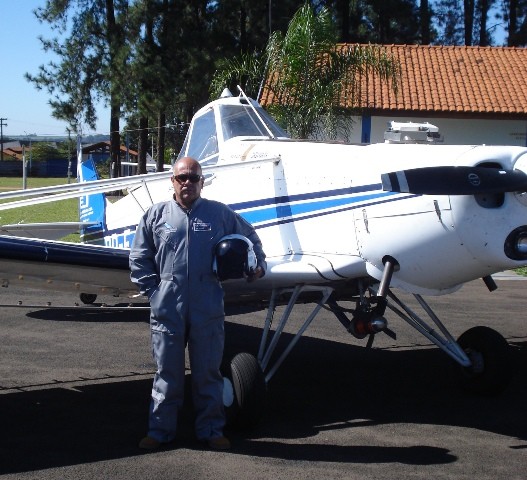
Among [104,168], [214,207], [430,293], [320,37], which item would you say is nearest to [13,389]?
[214,207]

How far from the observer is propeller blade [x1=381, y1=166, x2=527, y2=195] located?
17.0 ft

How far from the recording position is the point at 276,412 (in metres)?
6.13

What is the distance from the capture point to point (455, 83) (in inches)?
1057

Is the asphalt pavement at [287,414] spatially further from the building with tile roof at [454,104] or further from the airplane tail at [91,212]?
the building with tile roof at [454,104]

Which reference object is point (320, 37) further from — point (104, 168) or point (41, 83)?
point (104, 168)

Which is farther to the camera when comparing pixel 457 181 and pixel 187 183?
pixel 457 181

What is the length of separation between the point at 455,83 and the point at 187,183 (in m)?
23.3

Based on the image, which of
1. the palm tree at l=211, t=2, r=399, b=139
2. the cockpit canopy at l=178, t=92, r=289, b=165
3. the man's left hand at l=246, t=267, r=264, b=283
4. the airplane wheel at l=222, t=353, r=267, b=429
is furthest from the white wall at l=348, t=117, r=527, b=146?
the man's left hand at l=246, t=267, r=264, b=283

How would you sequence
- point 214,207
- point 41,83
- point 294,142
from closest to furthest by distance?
1. point 214,207
2. point 294,142
3. point 41,83

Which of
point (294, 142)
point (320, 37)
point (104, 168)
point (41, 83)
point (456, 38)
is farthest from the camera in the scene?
point (104, 168)

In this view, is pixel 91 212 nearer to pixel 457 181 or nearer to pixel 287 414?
pixel 287 414

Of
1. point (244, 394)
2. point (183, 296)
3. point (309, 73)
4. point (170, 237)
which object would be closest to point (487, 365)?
point (244, 394)

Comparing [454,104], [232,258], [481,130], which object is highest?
[454,104]

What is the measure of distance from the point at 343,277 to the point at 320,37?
409 inches
